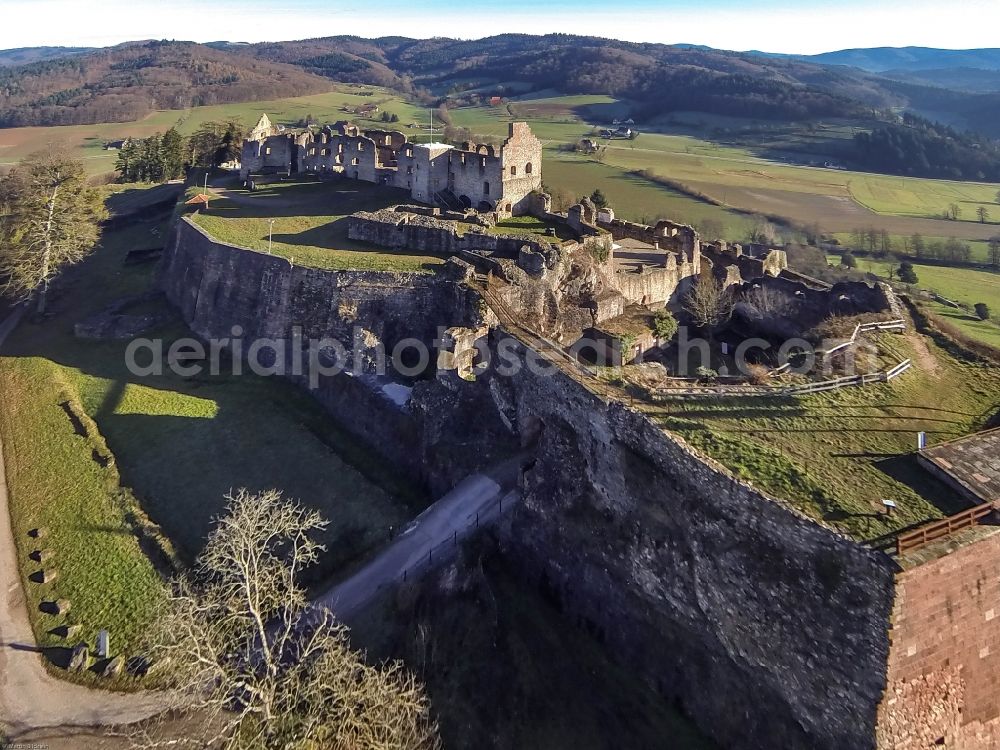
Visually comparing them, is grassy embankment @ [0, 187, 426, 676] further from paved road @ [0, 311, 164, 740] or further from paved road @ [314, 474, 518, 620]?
paved road @ [314, 474, 518, 620]

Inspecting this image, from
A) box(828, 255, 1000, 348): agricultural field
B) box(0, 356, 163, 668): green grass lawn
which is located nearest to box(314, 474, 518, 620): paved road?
box(0, 356, 163, 668): green grass lawn

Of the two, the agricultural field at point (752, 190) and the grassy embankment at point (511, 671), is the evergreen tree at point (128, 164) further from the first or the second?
the grassy embankment at point (511, 671)

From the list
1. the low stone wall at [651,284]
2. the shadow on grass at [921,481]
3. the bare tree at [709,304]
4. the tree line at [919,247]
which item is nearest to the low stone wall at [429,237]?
the low stone wall at [651,284]

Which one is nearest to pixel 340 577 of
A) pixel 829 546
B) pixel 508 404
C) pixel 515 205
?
pixel 508 404

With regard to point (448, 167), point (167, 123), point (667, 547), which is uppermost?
point (167, 123)

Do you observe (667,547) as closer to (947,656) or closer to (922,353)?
(947,656)

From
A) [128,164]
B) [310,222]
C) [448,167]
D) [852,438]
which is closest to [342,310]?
[310,222]
